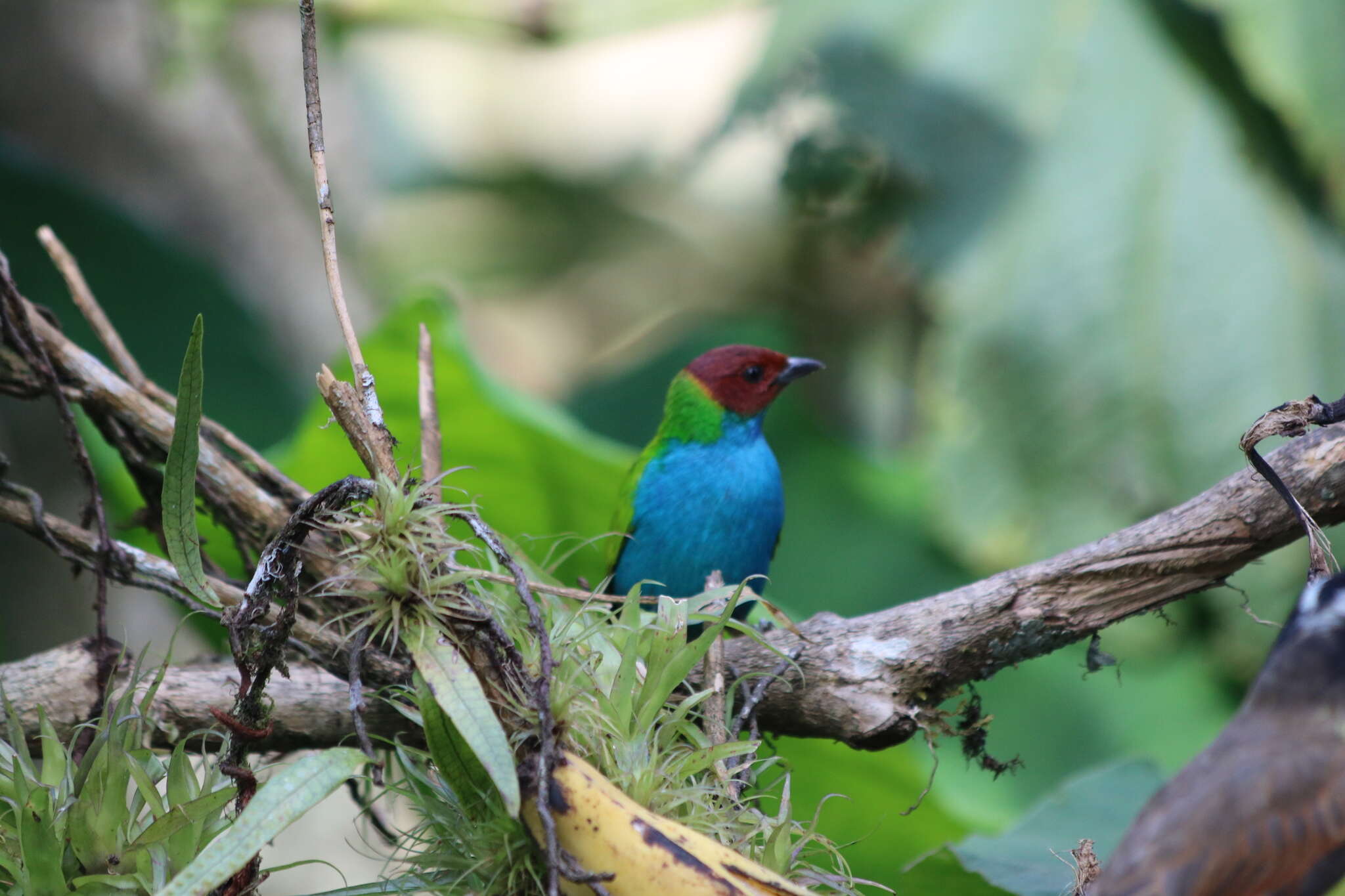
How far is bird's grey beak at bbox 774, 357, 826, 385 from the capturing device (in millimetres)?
2166

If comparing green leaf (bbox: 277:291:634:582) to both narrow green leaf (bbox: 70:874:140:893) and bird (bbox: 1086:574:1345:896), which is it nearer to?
narrow green leaf (bbox: 70:874:140:893)

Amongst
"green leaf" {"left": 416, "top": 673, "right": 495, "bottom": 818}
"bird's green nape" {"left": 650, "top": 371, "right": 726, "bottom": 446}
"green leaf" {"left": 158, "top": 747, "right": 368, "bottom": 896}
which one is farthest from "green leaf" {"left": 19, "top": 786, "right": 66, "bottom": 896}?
"bird's green nape" {"left": 650, "top": 371, "right": 726, "bottom": 446}

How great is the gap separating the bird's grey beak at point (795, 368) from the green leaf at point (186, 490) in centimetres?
137

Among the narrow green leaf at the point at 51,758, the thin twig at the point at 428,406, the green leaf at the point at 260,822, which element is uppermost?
the thin twig at the point at 428,406

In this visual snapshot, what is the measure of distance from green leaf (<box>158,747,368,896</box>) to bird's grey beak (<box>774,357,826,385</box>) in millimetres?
1439

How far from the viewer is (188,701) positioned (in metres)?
1.20

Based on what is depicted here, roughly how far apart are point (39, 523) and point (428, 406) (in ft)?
1.34

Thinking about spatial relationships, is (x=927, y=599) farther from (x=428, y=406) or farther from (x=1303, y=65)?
(x=1303, y=65)

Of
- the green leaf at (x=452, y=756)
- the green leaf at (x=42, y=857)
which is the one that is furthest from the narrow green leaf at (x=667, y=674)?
the green leaf at (x=42, y=857)

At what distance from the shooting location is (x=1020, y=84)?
119 inches

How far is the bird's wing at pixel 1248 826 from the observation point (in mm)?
825

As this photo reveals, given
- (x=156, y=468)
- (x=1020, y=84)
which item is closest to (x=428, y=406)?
(x=156, y=468)

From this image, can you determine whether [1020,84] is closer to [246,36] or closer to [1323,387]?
[1323,387]

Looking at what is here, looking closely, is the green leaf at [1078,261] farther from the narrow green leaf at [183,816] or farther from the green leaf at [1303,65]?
the narrow green leaf at [183,816]
